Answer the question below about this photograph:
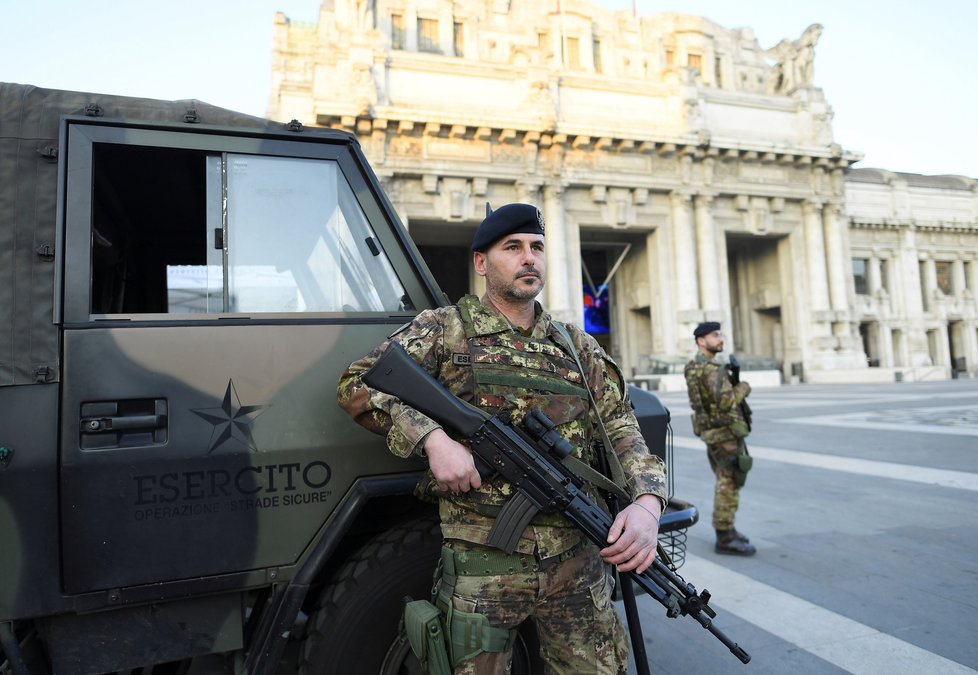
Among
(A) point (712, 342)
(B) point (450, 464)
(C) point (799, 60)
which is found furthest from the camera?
(C) point (799, 60)

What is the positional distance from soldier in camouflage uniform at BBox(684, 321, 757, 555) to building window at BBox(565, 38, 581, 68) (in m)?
28.1

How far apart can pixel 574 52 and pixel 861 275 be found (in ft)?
82.5

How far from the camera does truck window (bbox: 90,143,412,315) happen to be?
2191 millimetres

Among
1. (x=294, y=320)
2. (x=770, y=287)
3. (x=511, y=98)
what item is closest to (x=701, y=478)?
Answer: (x=294, y=320)

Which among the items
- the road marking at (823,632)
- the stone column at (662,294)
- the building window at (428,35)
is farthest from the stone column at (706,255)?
the road marking at (823,632)

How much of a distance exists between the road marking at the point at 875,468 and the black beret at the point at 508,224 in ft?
19.5

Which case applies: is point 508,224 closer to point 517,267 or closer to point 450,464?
point 517,267

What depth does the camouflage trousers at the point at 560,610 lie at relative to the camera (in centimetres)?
178

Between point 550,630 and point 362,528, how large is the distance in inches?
32.8

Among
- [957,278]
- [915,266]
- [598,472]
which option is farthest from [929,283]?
[598,472]

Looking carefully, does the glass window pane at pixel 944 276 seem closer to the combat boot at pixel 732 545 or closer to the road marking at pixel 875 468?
the road marking at pixel 875 468

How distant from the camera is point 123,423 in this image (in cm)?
183

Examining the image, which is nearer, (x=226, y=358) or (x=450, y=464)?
(x=450, y=464)

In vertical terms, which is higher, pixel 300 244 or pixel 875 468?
pixel 300 244
